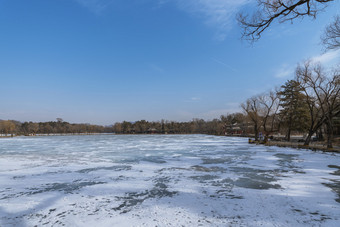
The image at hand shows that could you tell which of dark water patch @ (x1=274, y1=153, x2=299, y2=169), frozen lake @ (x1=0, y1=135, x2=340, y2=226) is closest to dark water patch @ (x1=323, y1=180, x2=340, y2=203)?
frozen lake @ (x1=0, y1=135, x2=340, y2=226)

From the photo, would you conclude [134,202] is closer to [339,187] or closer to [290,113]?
[339,187]

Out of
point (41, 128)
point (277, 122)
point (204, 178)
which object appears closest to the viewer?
point (204, 178)

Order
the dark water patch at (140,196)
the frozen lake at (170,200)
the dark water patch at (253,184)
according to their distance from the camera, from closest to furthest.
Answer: the frozen lake at (170,200) < the dark water patch at (140,196) < the dark water patch at (253,184)

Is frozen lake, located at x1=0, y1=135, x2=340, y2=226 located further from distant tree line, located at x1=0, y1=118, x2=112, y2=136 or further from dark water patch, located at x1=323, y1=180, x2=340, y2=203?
distant tree line, located at x1=0, y1=118, x2=112, y2=136

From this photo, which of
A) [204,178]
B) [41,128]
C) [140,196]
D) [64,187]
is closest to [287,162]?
[204,178]

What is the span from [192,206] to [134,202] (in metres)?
1.22

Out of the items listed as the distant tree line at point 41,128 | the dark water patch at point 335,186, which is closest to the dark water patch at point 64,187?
the dark water patch at point 335,186

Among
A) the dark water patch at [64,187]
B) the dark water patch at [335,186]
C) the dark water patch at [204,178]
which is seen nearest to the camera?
the dark water patch at [335,186]

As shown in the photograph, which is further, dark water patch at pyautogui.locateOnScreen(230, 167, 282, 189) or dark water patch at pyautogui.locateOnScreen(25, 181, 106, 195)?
dark water patch at pyautogui.locateOnScreen(230, 167, 282, 189)

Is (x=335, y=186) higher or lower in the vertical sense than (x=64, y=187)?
higher

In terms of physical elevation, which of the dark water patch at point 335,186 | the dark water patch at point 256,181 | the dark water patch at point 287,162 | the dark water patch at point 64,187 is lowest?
the dark water patch at point 64,187

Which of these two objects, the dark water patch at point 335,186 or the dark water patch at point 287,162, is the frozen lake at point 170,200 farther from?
the dark water patch at point 287,162

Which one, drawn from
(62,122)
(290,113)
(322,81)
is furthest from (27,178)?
(62,122)

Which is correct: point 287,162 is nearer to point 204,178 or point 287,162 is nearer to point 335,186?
point 335,186
